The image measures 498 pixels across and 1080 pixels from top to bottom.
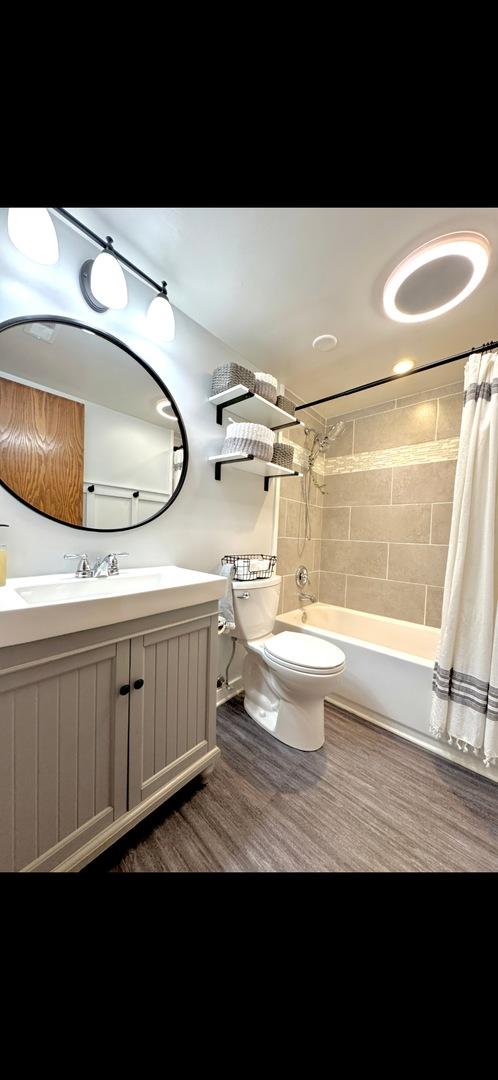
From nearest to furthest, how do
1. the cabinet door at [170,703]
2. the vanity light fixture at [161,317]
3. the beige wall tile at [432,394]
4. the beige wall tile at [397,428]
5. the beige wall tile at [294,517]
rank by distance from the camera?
1. the cabinet door at [170,703]
2. the vanity light fixture at [161,317]
3. the beige wall tile at [432,394]
4. the beige wall tile at [397,428]
5. the beige wall tile at [294,517]

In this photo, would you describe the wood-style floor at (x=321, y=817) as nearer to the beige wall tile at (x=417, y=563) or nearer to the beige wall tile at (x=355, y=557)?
the beige wall tile at (x=417, y=563)

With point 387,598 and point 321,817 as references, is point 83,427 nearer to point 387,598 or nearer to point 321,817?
point 321,817

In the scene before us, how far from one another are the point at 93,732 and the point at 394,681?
1436 mm

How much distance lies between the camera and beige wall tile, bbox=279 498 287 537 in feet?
6.79

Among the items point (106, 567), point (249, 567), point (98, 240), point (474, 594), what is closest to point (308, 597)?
point (249, 567)

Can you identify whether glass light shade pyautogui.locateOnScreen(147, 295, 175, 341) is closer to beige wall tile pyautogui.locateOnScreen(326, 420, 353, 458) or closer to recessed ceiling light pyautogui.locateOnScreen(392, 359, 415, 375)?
recessed ceiling light pyautogui.locateOnScreen(392, 359, 415, 375)

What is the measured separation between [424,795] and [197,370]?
6.99 feet

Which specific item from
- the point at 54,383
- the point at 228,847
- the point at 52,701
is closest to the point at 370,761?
the point at 228,847

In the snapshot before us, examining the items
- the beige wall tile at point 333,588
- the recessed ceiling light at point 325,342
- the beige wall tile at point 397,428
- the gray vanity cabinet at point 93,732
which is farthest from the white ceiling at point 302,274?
the beige wall tile at point 333,588

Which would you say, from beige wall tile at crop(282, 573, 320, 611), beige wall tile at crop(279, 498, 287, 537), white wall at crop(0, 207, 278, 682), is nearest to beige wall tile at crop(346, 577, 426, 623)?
beige wall tile at crop(282, 573, 320, 611)

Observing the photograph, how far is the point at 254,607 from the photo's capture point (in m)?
1.61

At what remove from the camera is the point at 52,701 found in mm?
757

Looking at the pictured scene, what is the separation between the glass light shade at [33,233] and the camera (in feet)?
2.71
